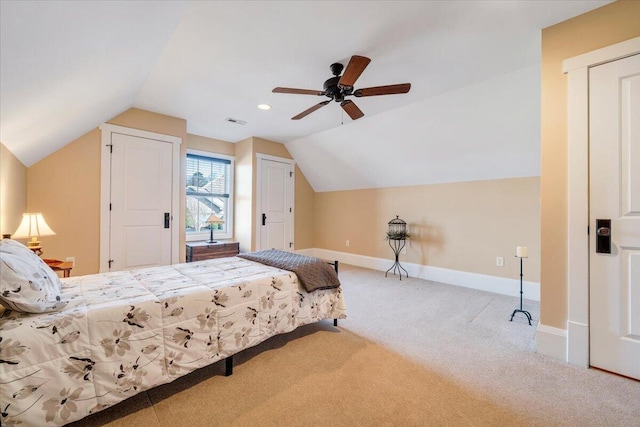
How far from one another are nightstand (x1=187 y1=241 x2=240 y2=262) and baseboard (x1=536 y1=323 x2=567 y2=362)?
4.22m

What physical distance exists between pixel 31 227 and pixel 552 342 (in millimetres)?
4586

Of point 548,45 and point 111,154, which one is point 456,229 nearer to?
point 548,45

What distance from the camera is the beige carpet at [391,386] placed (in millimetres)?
1469

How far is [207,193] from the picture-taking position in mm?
5059

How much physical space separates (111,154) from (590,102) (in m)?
5.07

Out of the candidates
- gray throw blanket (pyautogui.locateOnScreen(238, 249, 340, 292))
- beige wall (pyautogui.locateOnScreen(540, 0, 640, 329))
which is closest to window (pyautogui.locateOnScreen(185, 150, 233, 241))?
gray throw blanket (pyautogui.locateOnScreen(238, 249, 340, 292))

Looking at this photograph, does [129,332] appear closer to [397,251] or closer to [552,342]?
[552,342]

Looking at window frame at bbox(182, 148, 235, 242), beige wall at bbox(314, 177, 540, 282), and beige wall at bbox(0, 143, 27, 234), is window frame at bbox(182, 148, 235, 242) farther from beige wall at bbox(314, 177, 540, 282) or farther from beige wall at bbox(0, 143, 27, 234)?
beige wall at bbox(314, 177, 540, 282)

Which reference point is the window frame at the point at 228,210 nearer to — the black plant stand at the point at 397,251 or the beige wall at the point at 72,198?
the beige wall at the point at 72,198

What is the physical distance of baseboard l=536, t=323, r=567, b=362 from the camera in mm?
2023

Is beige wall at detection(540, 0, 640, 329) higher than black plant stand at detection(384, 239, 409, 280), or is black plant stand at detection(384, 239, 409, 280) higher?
beige wall at detection(540, 0, 640, 329)

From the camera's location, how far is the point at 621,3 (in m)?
1.82

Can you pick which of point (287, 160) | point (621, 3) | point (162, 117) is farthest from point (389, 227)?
point (162, 117)

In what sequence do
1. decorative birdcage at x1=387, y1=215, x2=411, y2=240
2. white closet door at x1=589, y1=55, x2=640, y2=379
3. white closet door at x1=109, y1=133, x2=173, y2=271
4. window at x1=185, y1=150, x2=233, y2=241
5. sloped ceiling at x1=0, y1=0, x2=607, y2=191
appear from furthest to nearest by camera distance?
window at x1=185, y1=150, x2=233, y2=241 < decorative birdcage at x1=387, y1=215, x2=411, y2=240 < white closet door at x1=109, y1=133, x2=173, y2=271 < white closet door at x1=589, y1=55, x2=640, y2=379 < sloped ceiling at x1=0, y1=0, x2=607, y2=191
